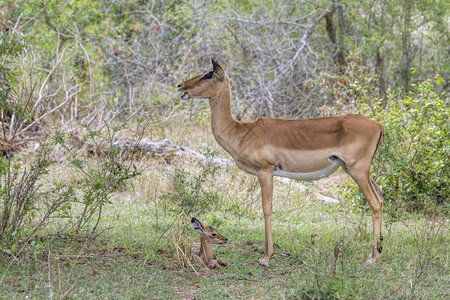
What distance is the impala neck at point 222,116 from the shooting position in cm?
593

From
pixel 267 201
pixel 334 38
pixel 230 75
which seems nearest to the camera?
pixel 267 201

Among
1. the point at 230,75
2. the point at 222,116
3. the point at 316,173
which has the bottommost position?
the point at 316,173

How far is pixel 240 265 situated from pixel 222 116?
1425mm

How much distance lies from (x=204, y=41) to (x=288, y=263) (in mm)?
7965

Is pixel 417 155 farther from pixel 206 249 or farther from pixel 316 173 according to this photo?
pixel 206 249

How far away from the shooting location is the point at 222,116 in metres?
5.97

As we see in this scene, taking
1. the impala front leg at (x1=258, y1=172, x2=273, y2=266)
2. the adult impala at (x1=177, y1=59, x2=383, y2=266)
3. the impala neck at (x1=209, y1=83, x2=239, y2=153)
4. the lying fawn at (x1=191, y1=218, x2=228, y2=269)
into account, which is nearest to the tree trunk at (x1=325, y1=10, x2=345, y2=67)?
the impala neck at (x1=209, y1=83, x2=239, y2=153)

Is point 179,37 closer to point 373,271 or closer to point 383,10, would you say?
point 383,10

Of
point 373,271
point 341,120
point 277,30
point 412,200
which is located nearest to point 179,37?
point 277,30

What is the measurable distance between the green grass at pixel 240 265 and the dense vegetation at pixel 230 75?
24 cm

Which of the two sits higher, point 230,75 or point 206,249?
point 230,75

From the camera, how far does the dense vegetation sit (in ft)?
25.1

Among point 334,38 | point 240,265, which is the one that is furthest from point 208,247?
point 334,38

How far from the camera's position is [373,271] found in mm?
5035
